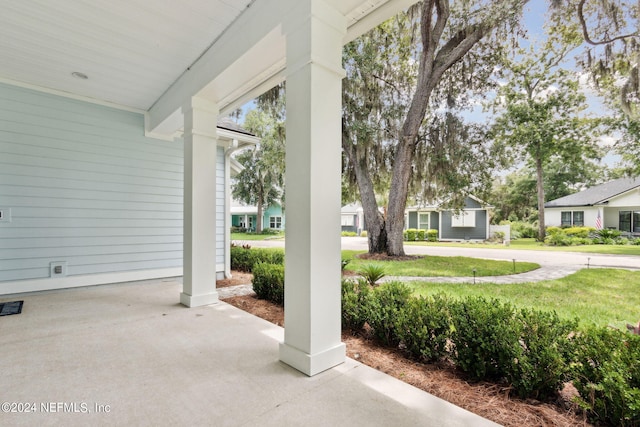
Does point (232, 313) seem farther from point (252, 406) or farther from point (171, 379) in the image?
point (252, 406)

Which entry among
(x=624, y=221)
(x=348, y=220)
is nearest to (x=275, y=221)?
(x=348, y=220)

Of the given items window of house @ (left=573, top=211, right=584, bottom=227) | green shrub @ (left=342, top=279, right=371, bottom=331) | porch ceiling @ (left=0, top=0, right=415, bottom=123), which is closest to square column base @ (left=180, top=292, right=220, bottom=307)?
green shrub @ (left=342, top=279, right=371, bottom=331)

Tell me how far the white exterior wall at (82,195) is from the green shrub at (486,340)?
4.88 metres

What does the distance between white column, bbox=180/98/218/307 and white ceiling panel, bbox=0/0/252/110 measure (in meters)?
0.62

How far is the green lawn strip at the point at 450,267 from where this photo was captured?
6039 millimetres

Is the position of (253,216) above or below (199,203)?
below

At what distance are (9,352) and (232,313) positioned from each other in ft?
5.90

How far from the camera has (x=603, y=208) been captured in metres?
9.96

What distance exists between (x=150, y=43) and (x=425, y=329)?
377 cm

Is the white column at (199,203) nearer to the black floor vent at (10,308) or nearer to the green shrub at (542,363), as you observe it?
the black floor vent at (10,308)

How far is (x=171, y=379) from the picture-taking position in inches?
72.2

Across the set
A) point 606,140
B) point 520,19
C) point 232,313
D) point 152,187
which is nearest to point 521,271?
point 606,140

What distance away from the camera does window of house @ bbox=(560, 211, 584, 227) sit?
11.1m

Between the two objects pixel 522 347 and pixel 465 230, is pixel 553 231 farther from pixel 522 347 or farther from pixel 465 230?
pixel 522 347
